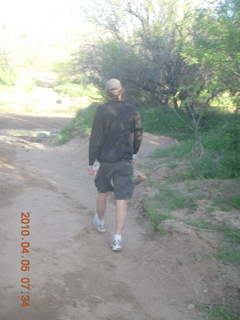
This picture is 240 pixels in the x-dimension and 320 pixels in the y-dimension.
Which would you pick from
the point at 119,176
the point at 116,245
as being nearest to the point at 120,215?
the point at 116,245

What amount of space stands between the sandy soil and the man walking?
1.50ft

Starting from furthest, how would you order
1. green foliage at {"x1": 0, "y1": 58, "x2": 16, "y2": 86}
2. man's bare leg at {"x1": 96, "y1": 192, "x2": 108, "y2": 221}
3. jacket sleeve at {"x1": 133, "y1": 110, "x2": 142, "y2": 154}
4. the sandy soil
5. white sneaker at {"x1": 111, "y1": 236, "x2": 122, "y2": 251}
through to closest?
green foliage at {"x1": 0, "y1": 58, "x2": 16, "y2": 86}, man's bare leg at {"x1": 96, "y1": 192, "x2": 108, "y2": 221}, jacket sleeve at {"x1": 133, "y1": 110, "x2": 142, "y2": 154}, white sneaker at {"x1": 111, "y1": 236, "x2": 122, "y2": 251}, the sandy soil

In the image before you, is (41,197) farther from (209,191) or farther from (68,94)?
(68,94)

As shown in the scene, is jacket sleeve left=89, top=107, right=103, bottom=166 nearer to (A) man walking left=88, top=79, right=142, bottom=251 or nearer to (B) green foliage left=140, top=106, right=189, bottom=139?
(A) man walking left=88, top=79, right=142, bottom=251

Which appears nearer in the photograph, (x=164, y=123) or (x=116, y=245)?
(x=116, y=245)

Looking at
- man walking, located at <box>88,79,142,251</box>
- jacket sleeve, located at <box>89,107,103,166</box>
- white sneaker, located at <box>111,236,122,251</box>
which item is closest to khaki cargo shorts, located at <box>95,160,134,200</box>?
man walking, located at <box>88,79,142,251</box>

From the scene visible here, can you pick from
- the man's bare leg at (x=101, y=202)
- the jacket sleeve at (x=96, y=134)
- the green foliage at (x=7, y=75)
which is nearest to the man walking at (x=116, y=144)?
the jacket sleeve at (x=96, y=134)

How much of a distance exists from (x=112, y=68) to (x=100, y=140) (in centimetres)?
940

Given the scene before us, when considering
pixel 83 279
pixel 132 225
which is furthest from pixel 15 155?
pixel 83 279

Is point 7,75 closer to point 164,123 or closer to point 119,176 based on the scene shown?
point 164,123

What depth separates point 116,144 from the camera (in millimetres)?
4320

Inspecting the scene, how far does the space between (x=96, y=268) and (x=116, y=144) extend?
1.41 metres

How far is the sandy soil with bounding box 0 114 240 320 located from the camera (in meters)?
2.99

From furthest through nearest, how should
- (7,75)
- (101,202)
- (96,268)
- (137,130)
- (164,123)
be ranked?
(7,75)
(164,123)
(101,202)
(137,130)
(96,268)
